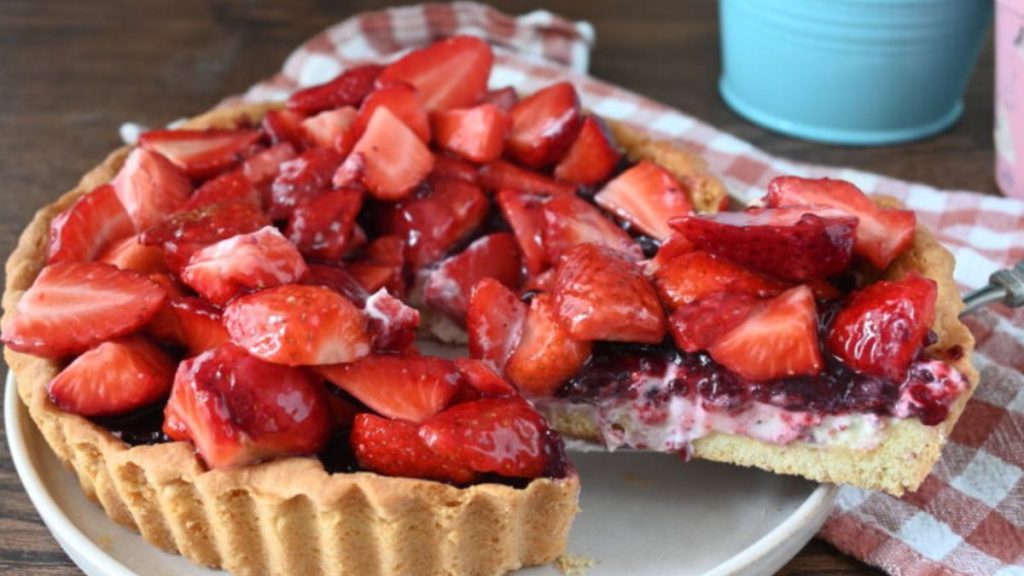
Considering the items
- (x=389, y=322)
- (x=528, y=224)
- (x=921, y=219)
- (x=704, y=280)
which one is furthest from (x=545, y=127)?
(x=921, y=219)

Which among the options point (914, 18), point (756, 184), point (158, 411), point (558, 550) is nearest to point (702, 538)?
point (558, 550)

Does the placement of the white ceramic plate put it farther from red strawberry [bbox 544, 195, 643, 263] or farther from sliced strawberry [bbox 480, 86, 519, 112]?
sliced strawberry [bbox 480, 86, 519, 112]

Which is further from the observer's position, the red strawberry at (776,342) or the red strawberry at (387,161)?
the red strawberry at (387,161)

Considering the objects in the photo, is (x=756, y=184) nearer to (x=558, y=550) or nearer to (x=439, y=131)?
(x=439, y=131)

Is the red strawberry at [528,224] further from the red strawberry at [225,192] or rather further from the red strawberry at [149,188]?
the red strawberry at [149,188]

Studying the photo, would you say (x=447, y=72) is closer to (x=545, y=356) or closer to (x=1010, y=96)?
(x=545, y=356)

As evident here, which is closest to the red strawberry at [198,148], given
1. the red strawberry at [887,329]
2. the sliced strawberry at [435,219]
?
the sliced strawberry at [435,219]

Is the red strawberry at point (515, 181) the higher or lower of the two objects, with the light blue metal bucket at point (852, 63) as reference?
higher
